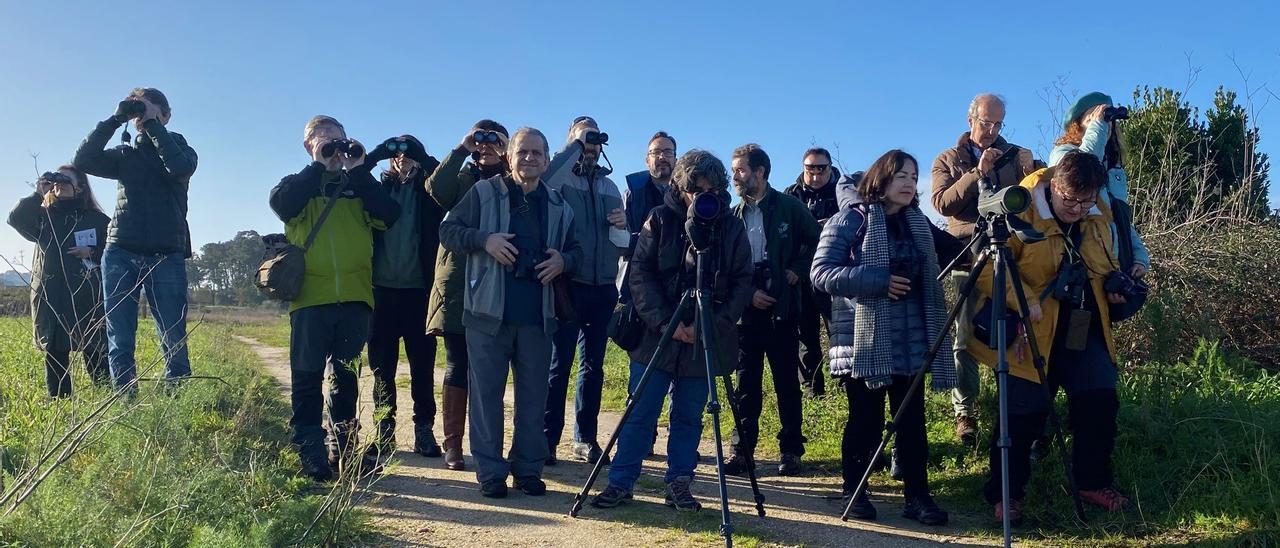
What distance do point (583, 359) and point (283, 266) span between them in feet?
6.34

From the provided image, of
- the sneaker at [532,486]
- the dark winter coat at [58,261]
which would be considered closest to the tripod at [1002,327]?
the sneaker at [532,486]

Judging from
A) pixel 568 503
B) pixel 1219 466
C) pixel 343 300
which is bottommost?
pixel 568 503

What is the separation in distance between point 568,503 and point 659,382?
772mm

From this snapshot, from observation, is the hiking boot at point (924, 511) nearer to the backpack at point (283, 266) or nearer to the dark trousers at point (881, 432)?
the dark trousers at point (881, 432)

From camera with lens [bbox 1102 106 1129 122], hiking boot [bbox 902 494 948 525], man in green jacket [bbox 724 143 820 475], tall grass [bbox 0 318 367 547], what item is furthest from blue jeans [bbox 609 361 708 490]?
camera with lens [bbox 1102 106 1129 122]

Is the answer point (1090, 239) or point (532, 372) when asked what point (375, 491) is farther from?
point (1090, 239)

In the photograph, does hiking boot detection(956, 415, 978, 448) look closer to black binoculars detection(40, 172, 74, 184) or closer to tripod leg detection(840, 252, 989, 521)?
tripod leg detection(840, 252, 989, 521)

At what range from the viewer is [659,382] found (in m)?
4.39

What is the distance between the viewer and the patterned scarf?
4094mm

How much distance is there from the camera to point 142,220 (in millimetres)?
5414

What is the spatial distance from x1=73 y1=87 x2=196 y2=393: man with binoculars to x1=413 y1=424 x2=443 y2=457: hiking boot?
1466 mm

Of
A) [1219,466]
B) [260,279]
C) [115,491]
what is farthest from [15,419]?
[1219,466]

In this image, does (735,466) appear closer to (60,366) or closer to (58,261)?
(60,366)

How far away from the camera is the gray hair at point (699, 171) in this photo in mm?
4230
